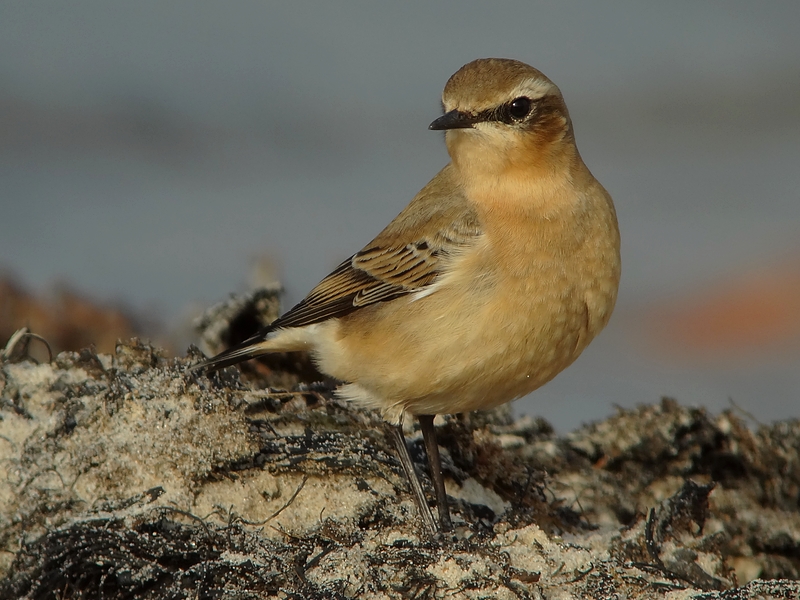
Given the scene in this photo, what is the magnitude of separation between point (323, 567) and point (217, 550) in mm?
528

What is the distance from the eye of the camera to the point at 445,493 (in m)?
5.68

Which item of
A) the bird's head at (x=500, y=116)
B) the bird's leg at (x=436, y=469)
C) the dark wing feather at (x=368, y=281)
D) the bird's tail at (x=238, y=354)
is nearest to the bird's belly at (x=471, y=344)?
the dark wing feather at (x=368, y=281)

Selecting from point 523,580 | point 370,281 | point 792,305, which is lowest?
point 523,580

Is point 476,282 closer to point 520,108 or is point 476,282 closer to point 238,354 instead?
point 520,108

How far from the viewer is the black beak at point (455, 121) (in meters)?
5.48

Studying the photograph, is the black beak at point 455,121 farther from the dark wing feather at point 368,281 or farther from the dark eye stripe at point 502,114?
the dark wing feather at point 368,281

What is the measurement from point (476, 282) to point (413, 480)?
117 cm

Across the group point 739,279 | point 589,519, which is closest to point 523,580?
point 589,519

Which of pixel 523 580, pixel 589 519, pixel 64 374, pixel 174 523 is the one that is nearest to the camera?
pixel 523 580

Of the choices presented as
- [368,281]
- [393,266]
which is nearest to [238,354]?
[368,281]

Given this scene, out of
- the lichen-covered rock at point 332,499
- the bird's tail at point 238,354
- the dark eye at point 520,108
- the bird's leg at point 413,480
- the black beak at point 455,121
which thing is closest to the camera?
the lichen-covered rock at point 332,499

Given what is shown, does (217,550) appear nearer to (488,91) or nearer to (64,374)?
(64,374)

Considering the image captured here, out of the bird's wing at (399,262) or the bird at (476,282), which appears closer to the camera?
the bird at (476,282)

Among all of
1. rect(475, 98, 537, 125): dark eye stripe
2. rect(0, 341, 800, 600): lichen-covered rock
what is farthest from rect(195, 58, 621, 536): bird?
rect(0, 341, 800, 600): lichen-covered rock
